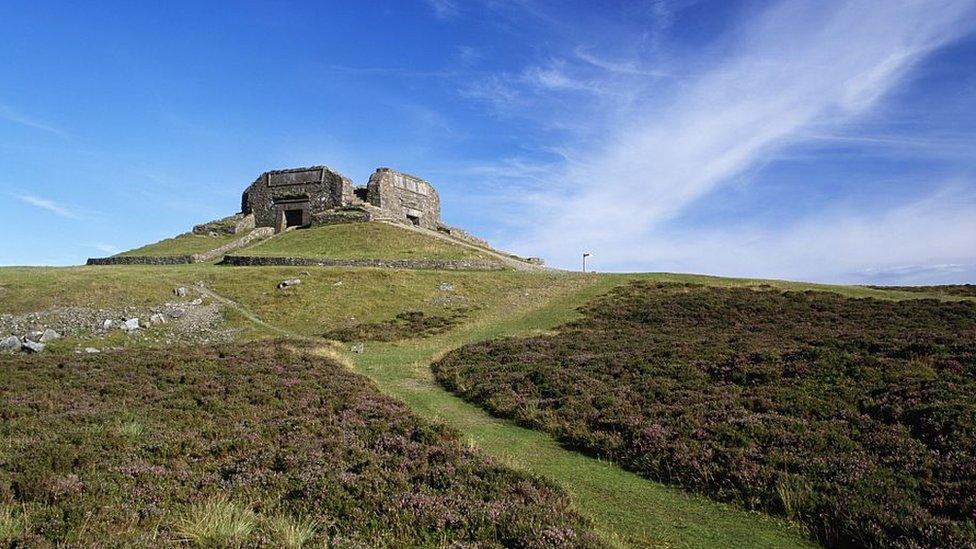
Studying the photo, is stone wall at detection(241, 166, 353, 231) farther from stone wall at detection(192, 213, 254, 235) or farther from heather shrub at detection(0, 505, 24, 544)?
heather shrub at detection(0, 505, 24, 544)

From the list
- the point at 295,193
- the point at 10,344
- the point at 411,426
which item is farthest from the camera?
the point at 295,193

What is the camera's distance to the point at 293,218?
74.8 meters

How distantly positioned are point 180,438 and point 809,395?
16.2 meters

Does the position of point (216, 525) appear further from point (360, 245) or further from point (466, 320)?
point (360, 245)

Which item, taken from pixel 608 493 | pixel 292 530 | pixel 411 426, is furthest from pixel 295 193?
pixel 292 530

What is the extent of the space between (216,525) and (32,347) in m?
25.9

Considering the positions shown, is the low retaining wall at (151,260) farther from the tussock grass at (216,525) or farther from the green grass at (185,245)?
the tussock grass at (216,525)

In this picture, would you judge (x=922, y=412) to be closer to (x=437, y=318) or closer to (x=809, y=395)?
(x=809, y=395)

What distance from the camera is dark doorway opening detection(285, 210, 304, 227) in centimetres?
7431

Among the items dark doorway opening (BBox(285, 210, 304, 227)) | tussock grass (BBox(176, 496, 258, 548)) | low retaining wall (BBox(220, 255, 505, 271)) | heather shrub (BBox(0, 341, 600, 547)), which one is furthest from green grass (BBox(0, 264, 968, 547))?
dark doorway opening (BBox(285, 210, 304, 227))

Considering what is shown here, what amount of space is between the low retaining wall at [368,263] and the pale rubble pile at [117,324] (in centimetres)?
1583

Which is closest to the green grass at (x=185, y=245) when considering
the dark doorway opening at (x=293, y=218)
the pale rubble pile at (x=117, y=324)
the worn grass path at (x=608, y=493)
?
the dark doorway opening at (x=293, y=218)

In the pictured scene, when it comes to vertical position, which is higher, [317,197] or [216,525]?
[317,197]

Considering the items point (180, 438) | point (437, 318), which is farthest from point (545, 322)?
point (180, 438)
